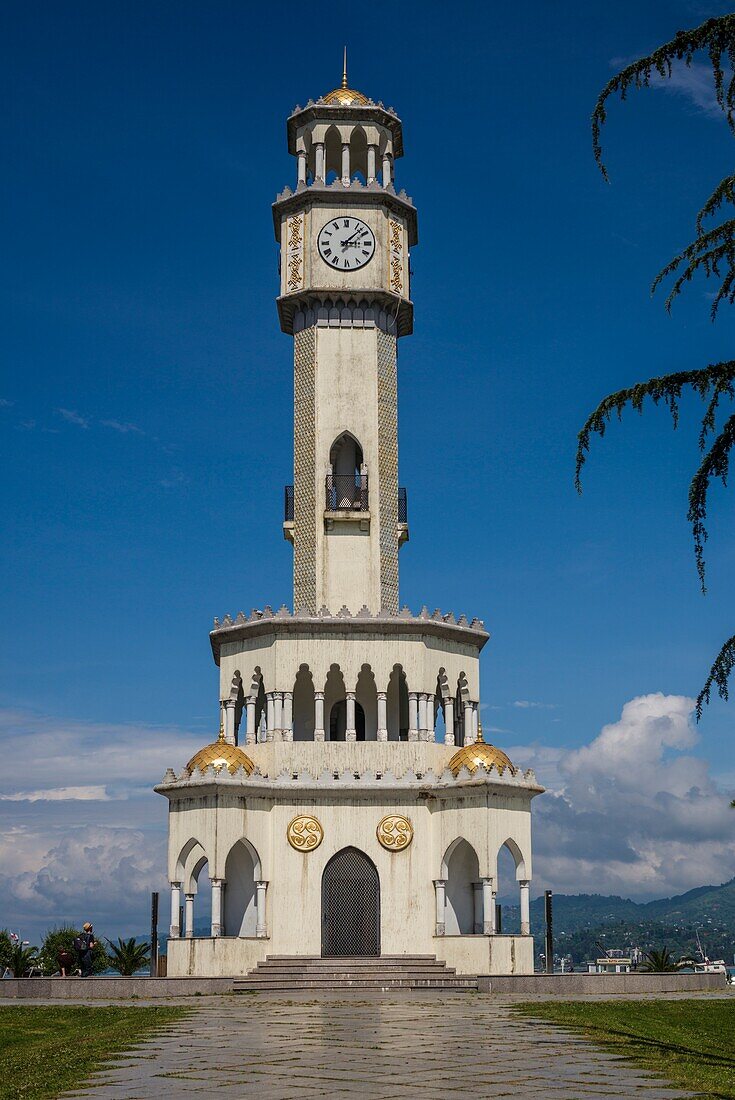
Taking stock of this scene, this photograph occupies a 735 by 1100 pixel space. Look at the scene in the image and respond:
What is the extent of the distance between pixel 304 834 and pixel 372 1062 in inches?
1053

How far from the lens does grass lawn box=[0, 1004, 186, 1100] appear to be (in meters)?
16.2

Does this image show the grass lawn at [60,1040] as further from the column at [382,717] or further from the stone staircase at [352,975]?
the column at [382,717]

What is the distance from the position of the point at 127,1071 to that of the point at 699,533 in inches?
384

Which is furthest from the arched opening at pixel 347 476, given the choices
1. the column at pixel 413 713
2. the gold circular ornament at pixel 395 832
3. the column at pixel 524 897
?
the column at pixel 524 897

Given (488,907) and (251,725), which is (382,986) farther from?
(251,725)

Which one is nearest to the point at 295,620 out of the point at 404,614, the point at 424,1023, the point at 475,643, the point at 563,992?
the point at 404,614

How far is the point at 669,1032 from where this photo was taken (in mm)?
22469

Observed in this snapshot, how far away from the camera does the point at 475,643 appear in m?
49.0

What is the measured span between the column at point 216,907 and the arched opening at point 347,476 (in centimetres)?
1405

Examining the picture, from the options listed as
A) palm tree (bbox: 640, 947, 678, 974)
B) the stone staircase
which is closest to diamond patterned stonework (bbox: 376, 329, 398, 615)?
the stone staircase

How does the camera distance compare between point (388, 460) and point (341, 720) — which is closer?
point (341, 720)

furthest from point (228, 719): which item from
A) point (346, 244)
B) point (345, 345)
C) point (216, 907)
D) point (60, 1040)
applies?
point (60, 1040)

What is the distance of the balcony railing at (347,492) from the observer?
4959 centimetres

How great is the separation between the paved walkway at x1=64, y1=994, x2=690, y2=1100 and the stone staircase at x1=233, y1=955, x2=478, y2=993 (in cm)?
1253
